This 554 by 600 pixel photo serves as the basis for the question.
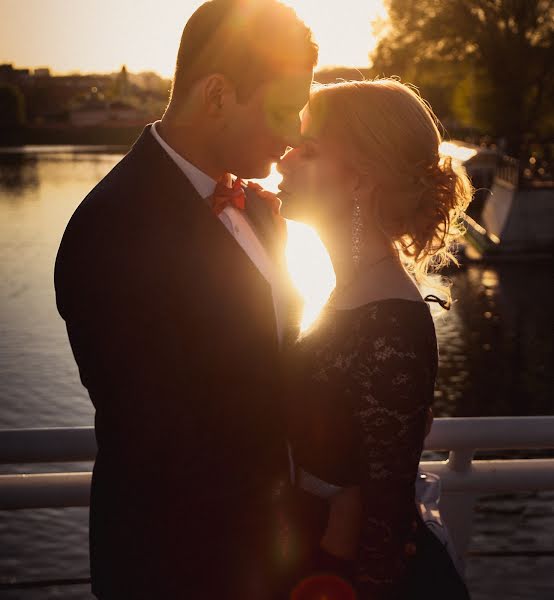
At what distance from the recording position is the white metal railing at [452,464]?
2.82 metres

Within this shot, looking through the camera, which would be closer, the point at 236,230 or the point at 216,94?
the point at 216,94

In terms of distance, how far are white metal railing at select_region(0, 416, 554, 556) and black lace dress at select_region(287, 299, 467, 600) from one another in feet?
2.29

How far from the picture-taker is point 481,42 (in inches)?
1857

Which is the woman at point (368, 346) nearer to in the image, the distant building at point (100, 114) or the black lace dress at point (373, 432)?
the black lace dress at point (373, 432)

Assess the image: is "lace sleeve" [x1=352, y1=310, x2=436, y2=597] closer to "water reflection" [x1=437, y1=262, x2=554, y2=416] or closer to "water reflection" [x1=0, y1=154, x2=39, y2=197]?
"water reflection" [x1=437, y1=262, x2=554, y2=416]

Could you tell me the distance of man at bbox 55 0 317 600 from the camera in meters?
1.96

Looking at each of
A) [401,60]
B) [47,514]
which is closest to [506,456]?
[47,514]

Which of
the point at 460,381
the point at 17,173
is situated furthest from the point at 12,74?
the point at 460,381

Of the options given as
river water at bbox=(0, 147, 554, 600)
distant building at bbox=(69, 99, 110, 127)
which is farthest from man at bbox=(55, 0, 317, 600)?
distant building at bbox=(69, 99, 110, 127)

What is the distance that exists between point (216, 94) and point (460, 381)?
1429 inches

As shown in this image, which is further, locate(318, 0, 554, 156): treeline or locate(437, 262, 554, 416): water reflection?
locate(318, 0, 554, 156): treeline

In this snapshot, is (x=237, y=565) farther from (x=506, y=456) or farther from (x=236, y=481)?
(x=506, y=456)

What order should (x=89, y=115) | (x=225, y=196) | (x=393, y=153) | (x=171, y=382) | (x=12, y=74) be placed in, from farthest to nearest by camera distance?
1. (x=12, y=74)
2. (x=89, y=115)
3. (x=393, y=153)
4. (x=225, y=196)
5. (x=171, y=382)

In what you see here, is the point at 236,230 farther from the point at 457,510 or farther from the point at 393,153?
the point at 457,510
